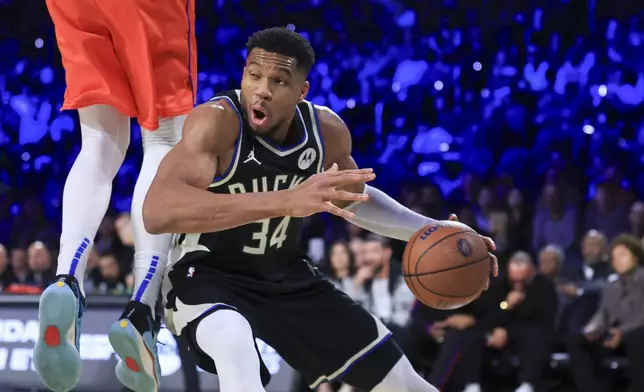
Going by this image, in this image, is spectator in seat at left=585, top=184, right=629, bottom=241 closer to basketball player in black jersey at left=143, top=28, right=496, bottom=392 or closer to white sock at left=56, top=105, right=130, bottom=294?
basketball player in black jersey at left=143, top=28, right=496, bottom=392

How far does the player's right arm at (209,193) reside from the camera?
2824 mm

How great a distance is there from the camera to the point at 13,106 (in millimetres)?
11766

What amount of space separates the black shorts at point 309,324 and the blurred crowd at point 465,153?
3.46 meters

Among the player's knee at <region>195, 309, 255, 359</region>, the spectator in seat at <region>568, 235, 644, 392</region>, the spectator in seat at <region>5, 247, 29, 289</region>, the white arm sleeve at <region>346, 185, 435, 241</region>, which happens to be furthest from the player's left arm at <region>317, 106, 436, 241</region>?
the spectator in seat at <region>5, 247, 29, 289</region>

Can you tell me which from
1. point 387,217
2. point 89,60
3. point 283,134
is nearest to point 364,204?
point 387,217

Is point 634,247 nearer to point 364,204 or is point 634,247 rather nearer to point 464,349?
point 464,349

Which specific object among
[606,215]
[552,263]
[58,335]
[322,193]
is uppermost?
[322,193]

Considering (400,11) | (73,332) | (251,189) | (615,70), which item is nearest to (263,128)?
(251,189)

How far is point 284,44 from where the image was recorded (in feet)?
11.2

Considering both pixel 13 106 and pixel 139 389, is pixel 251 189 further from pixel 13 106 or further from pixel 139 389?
pixel 13 106

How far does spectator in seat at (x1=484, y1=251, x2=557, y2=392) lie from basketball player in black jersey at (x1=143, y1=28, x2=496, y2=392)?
3361mm

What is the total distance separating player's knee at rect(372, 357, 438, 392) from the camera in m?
3.54

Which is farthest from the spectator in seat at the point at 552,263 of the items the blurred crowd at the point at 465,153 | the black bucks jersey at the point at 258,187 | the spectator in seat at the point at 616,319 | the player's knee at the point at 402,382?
the black bucks jersey at the point at 258,187

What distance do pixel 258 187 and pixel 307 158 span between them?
0.24 m
